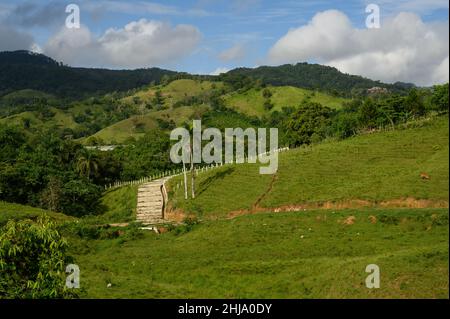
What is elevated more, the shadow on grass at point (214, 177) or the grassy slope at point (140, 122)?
the grassy slope at point (140, 122)

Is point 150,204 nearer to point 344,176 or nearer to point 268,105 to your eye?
point 344,176

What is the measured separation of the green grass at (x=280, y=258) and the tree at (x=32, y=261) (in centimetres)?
747

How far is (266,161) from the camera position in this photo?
5769cm

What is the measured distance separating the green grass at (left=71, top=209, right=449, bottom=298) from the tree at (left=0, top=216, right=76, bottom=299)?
747cm

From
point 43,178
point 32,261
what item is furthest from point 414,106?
point 32,261

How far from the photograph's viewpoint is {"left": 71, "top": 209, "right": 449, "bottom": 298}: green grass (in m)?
23.9

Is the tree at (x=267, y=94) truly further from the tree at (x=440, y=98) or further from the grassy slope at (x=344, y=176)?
the grassy slope at (x=344, y=176)

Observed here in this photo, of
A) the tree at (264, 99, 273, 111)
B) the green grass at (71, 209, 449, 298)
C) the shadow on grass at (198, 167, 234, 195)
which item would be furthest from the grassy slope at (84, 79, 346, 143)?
the green grass at (71, 209, 449, 298)

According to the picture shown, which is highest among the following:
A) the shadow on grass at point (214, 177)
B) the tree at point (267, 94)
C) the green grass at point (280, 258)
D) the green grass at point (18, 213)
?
the tree at point (267, 94)

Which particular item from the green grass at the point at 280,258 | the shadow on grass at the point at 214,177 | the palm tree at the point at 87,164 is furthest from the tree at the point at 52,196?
the green grass at the point at 280,258

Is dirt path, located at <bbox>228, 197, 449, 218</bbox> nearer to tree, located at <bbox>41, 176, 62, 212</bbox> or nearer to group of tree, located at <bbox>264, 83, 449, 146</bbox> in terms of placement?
tree, located at <bbox>41, 176, 62, 212</bbox>

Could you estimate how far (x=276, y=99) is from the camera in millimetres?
171875

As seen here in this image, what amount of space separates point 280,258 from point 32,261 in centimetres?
1633

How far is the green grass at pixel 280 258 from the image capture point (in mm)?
23864
